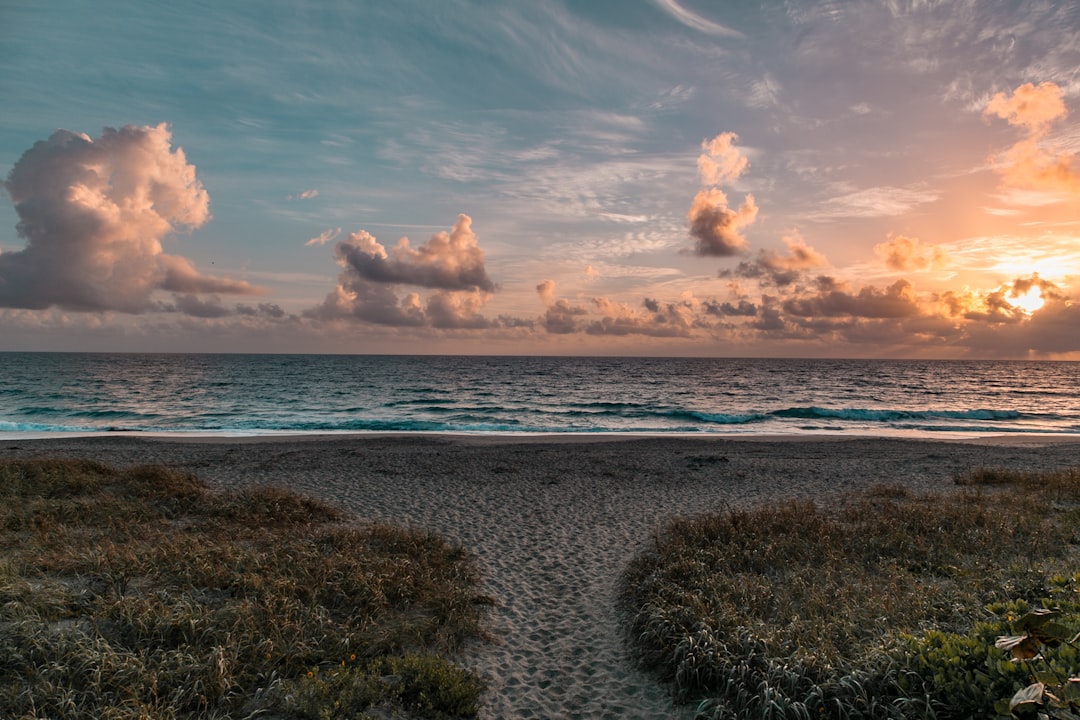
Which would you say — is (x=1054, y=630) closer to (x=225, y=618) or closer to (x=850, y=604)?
(x=850, y=604)

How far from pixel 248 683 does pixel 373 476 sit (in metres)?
14.4

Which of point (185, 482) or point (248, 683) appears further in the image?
point (185, 482)

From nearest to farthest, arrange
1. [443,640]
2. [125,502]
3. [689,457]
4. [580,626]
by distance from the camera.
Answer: [443,640]
[580,626]
[125,502]
[689,457]

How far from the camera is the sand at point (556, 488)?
7.55 meters

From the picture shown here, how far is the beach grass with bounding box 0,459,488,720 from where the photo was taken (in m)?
5.88

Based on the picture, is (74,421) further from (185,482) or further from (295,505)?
(295,505)

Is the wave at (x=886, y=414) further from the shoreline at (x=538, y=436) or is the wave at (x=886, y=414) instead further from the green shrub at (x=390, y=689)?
the green shrub at (x=390, y=689)

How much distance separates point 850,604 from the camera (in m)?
7.95

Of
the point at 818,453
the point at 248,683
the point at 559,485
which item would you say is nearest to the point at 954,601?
the point at 248,683

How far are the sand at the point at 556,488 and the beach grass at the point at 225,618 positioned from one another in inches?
36.6

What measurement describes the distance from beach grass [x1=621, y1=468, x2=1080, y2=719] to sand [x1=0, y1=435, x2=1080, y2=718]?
719 millimetres

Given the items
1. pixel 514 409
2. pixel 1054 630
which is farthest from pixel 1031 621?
pixel 514 409

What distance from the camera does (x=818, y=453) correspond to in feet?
87.4

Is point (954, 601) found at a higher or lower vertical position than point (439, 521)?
higher
